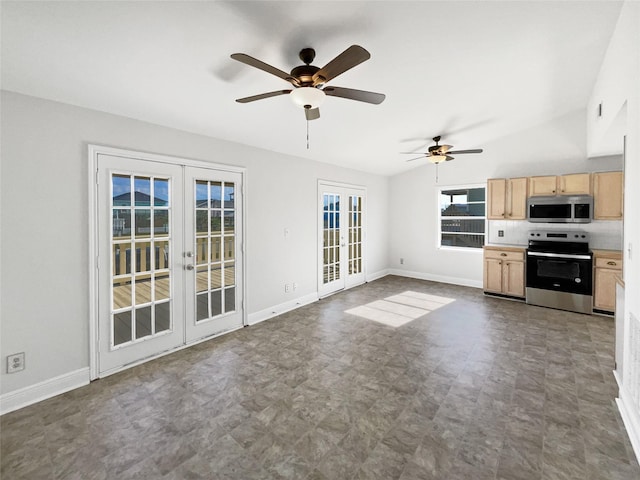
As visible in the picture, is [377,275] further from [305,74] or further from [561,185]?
[305,74]

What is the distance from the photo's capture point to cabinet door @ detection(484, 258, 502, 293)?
5.56m

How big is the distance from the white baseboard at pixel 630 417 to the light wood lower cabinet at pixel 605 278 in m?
2.78

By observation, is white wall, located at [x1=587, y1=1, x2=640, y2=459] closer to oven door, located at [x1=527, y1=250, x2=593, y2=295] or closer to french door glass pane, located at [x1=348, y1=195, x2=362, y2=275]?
oven door, located at [x1=527, y1=250, x2=593, y2=295]

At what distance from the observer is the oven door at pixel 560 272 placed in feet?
15.3

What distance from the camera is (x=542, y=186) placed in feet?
17.1

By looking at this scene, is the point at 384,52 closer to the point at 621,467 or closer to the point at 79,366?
the point at 621,467

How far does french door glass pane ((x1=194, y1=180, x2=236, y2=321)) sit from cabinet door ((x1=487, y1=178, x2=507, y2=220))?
4.74 meters

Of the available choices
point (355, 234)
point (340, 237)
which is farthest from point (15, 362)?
point (355, 234)

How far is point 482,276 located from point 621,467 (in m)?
4.79

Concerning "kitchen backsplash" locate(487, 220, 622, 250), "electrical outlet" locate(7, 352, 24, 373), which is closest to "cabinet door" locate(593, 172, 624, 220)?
"kitchen backsplash" locate(487, 220, 622, 250)

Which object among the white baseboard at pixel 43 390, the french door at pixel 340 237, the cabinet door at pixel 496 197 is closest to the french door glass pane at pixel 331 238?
the french door at pixel 340 237

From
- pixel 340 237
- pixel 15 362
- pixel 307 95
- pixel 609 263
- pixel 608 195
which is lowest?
pixel 15 362

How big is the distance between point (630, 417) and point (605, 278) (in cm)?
327

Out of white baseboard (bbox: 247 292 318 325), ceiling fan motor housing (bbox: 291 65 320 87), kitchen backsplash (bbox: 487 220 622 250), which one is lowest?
white baseboard (bbox: 247 292 318 325)
